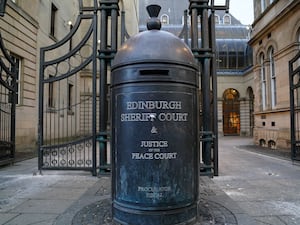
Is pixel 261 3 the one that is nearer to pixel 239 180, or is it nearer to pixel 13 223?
pixel 239 180

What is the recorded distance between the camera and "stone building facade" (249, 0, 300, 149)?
14102 millimetres

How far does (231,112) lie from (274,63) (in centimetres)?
2121

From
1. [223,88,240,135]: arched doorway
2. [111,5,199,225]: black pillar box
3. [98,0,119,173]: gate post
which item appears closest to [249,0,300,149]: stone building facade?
[98,0,119,173]: gate post

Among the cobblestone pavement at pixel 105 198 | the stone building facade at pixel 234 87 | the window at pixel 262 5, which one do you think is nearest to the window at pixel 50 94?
the cobblestone pavement at pixel 105 198

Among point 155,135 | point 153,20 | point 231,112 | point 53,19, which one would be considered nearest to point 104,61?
point 153,20

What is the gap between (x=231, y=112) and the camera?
36.8 metres

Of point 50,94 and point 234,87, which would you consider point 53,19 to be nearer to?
point 50,94

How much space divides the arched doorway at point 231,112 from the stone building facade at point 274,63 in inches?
720

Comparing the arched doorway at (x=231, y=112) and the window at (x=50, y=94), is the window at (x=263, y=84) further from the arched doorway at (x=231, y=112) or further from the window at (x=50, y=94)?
the arched doorway at (x=231, y=112)

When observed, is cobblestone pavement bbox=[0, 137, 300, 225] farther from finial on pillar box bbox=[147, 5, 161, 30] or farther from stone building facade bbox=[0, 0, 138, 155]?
stone building facade bbox=[0, 0, 138, 155]

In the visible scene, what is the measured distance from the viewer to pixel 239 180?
274 inches

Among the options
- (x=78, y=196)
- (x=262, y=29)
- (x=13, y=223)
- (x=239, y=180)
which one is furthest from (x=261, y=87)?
(x=13, y=223)

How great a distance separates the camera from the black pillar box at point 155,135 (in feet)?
12.0

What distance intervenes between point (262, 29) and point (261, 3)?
2211 mm
